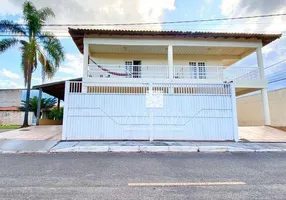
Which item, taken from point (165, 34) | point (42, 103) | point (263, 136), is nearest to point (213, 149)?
point (263, 136)

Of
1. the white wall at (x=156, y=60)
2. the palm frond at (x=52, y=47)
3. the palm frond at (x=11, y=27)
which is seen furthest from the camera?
the white wall at (x=156, y=60)

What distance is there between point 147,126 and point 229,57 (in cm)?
1174

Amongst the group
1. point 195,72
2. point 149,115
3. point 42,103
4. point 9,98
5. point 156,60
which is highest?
point 156,60

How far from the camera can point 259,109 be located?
15.2 metres

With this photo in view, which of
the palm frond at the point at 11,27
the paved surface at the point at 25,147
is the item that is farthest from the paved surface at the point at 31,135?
the palm frond at the point at 11,27

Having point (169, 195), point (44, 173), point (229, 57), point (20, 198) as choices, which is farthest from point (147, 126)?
point (229, 57)

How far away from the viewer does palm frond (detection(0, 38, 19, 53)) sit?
44.9ft

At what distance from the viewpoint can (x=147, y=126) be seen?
26.6 ft

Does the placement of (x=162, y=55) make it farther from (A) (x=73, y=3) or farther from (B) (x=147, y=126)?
(B) (x=147, y=126)

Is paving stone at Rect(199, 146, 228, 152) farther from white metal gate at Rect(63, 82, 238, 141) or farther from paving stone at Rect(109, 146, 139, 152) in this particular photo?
paving stone at Rect(109, 146, 139, 152)

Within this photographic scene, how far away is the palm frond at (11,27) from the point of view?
13.6 m

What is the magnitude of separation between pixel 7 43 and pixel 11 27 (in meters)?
1.29

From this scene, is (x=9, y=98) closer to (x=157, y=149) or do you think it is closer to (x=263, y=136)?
(x=157, y=149)

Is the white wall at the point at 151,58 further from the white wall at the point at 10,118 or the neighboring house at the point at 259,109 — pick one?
the white wall at the point at 10,118
